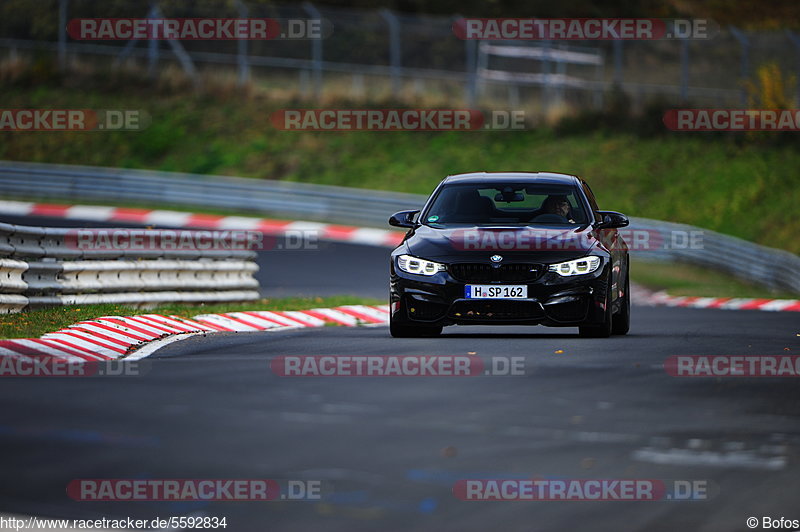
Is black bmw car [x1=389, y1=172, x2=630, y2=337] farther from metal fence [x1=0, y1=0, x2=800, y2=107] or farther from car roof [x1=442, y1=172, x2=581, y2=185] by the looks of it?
metal fence [x1=0, y1=0, x2=800, y2=107]

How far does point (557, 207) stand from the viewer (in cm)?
1414

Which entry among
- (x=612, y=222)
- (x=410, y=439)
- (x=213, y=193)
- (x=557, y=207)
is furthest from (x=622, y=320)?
(x=213, y=193)

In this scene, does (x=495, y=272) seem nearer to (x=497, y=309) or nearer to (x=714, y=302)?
(x=497, y=309)

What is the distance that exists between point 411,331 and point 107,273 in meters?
4.39

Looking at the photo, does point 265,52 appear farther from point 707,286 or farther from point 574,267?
point 574,267

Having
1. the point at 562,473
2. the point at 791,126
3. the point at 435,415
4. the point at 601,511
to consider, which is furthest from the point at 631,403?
the point at 791,126

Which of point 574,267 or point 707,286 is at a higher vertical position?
point 574,267

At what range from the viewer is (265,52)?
1941 inches

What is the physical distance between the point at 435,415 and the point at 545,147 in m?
34.2

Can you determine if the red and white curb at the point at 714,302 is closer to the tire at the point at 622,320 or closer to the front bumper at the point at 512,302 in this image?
the tire at the point at 622,320

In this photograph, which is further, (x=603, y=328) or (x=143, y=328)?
(x=143, y=328)

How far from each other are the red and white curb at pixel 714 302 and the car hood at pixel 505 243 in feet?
32.6

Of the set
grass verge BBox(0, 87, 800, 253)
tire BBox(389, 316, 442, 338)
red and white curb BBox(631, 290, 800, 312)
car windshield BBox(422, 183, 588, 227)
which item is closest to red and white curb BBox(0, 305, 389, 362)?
tire BBox(389, 316, 442, 338)

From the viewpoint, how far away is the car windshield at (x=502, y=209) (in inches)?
549
